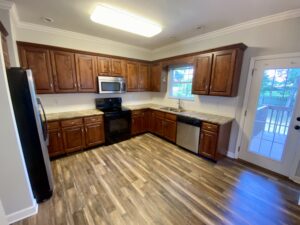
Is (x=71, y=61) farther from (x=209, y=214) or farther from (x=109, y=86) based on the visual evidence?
(x=209, y=214)

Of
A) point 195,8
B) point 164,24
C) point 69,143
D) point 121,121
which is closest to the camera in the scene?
point 195,8

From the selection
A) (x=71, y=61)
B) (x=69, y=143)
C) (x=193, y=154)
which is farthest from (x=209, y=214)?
(x=71, y=61)

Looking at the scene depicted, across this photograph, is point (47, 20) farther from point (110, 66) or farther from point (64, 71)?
point (110, 66)

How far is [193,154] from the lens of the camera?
3.23 m

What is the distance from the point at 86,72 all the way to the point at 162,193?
10.2ft

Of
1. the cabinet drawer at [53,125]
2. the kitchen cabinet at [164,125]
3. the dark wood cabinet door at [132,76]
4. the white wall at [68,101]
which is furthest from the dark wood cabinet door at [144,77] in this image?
the cabinet drawer at [53,125]

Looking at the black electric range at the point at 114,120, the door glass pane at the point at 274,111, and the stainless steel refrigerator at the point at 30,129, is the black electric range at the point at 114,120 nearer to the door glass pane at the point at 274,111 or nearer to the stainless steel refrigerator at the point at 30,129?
the stainless steel refrigerator at the point at 30,129

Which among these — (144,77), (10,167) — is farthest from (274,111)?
(10,167)

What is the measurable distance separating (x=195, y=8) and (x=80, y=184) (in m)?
3.40

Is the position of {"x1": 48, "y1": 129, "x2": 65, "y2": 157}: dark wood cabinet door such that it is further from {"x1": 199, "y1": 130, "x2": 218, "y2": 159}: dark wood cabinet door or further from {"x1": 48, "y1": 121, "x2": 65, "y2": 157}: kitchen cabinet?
{"x1": 199, "y1": 130, "x2": 218, "y2": 159}: dark wood cabinet door

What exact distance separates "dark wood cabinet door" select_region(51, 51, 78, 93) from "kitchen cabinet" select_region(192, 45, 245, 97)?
2.91 m

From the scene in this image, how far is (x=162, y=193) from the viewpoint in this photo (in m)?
2.07

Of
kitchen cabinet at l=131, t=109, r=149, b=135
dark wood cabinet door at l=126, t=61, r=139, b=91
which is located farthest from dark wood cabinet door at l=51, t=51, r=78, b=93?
kitchen cabinet at l=131, t=109, r=149, b=135

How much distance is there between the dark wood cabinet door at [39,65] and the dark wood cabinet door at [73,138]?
96 centimetres
